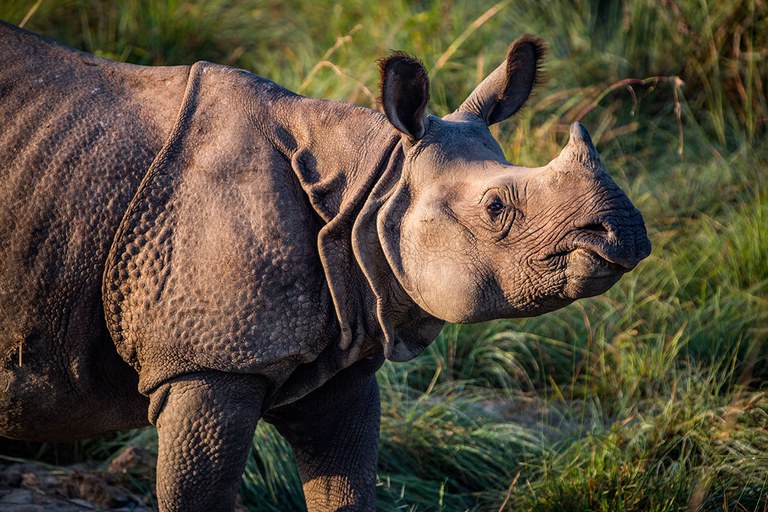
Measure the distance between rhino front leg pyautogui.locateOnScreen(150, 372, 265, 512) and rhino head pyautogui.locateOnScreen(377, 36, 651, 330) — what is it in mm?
685

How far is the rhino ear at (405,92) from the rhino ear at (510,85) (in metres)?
0.37

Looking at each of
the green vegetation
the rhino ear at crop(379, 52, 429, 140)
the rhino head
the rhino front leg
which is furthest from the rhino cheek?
the green vegetation

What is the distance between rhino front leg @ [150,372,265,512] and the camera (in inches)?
132

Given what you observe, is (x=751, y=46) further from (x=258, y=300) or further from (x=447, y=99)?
(x=258, y=300)

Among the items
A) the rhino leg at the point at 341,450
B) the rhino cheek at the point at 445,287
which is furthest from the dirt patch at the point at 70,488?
the rhino cheek at the point at 445,287

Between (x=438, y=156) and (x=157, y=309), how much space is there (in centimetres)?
107

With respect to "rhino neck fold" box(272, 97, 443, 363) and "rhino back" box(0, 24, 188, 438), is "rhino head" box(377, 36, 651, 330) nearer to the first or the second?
"rhino neck fold" box(272, 97, 443, 363)

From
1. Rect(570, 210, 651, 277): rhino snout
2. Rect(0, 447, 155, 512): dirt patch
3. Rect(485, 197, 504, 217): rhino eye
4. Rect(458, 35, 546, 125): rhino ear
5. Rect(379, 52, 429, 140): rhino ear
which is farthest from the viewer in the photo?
Rect(0, 447, 155, 512): dirt patch

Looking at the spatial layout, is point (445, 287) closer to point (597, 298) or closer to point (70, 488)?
point (70, 488)

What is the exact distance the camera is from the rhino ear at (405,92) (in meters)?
3.36

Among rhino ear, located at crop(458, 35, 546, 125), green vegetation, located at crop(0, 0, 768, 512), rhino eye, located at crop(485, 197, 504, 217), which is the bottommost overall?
green vegetation, located at crop(0, 0, 768, 512)

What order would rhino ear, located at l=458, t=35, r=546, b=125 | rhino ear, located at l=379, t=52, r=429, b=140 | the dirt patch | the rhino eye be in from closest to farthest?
the rhino eye
rhino ear, located at l=379, t=52, r=429, b=140
rhino ear, located at l=458, t=35, r=546, b=125
the dirt patch

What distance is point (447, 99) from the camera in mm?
7941

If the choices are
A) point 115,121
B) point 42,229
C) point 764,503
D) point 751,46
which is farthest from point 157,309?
point 751,46
